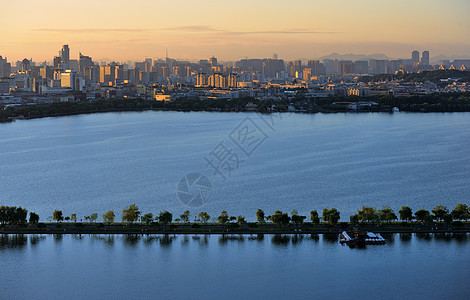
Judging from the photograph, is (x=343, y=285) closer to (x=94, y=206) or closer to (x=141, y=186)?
(x=94, y=206)

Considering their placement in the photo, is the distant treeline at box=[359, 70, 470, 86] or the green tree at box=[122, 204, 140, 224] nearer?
the green tree at box=[122, 204, 140, 224]

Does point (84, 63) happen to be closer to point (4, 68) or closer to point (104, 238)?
point (4, 68)

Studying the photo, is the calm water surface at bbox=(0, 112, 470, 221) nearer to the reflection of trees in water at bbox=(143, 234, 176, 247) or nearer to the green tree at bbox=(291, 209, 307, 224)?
the green tree at bbox=(291, 209, 307, 224)

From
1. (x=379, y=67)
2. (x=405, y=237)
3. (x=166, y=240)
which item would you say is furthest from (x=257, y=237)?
(x=379, y=67)

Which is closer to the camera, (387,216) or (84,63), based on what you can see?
(387,216)

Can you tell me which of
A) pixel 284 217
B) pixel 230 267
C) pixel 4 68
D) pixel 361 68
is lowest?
pixel 230 267

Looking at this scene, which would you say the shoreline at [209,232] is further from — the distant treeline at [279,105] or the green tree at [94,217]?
the distant treeline at [279,105]

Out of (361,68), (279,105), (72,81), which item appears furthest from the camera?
(361,68)

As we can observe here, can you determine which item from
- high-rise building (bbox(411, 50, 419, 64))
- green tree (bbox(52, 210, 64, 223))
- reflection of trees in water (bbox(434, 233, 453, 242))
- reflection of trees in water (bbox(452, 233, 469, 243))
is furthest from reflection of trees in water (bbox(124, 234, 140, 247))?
high-rise building (bbox(411, 50, 419, 64))
